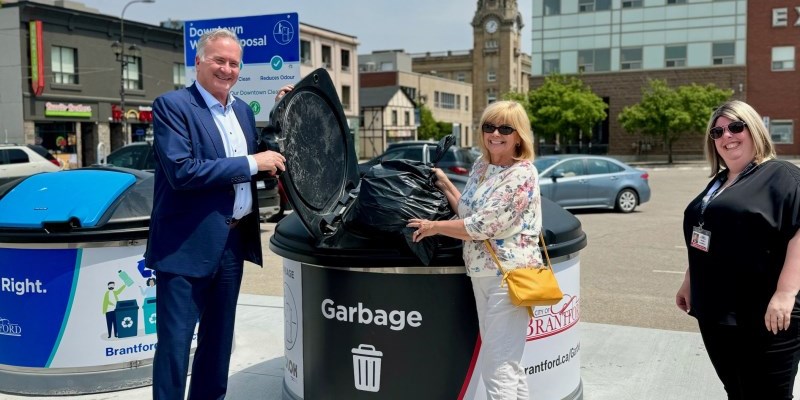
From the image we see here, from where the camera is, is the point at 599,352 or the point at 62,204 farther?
the point at 599,352

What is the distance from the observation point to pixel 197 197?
303cm

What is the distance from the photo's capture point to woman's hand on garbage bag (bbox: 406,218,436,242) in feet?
9.80

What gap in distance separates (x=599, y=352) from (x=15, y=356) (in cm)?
389

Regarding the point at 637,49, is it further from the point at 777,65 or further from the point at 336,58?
the point at 336,58

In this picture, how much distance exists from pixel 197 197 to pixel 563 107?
157 ft

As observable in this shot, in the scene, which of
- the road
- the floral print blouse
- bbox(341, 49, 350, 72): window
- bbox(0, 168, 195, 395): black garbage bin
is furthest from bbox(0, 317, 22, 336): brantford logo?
bbox(341, 49, 350, 72): window

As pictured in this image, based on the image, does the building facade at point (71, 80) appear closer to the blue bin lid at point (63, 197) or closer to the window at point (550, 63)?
the window at point (550, 63)

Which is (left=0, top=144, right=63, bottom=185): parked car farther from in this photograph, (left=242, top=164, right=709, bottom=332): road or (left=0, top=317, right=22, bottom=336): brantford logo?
(left=0, top=317, right=22, bottom=336): brantford logo

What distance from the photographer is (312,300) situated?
352 cm

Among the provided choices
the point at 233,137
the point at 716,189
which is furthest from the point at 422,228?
the point at 716,189

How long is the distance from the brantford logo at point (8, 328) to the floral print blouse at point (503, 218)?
2882 mm

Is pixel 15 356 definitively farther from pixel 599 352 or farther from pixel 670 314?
pixel 670 314

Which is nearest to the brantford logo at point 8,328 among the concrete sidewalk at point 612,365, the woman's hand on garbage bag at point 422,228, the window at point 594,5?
the concrete sidewalk at point 612,365

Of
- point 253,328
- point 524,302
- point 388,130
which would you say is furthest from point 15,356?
point 388,130
